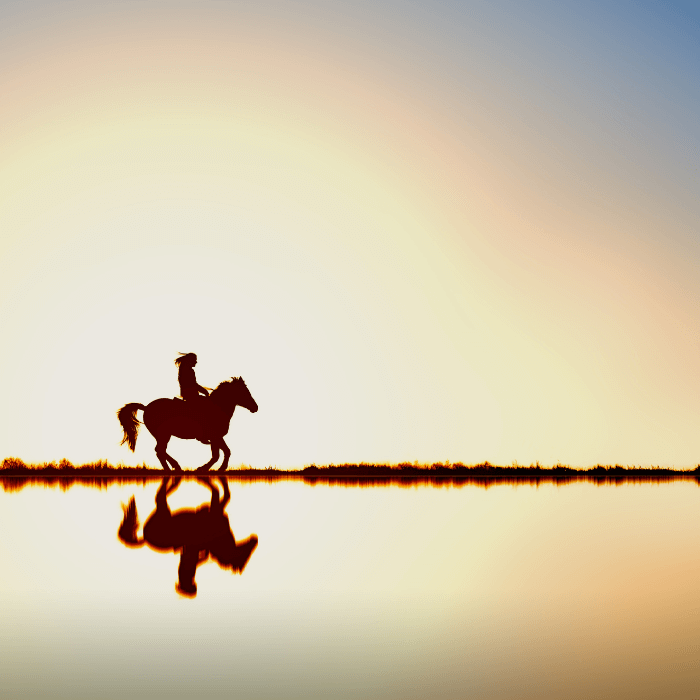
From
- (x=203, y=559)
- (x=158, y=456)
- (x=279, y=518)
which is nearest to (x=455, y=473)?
(x=158, y=456)

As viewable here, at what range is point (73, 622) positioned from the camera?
5.66 meters

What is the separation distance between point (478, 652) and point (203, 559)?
3.70 meters

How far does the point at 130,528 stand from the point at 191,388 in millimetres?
12862

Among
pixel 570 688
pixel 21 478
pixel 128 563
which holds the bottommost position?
pixel 570 688

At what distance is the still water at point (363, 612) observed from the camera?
439 centimetres

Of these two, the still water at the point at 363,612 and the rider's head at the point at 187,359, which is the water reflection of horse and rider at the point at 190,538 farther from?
the rider's head at the point at 187,359

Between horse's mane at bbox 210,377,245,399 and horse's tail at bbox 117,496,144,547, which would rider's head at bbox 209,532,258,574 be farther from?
horse's mane at bbox 210,377,245,399

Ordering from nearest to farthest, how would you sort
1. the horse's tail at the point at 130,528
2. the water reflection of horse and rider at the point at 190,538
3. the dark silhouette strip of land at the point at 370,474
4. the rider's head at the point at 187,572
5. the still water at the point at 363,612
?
the still water at the point at 363,612 < the rider's head at the point at 187,572 < the water reflection of horse and rider at the point at 190,538 < the horse's tail at the point at 130,528 < the dark silhouette strip of land at the point at 370,474

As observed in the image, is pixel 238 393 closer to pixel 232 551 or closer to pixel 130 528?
pixel 130 528

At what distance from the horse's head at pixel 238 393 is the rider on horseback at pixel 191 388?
0.53 m

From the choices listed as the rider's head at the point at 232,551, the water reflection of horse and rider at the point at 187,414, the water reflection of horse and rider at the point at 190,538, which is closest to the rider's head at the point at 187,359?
the water reflection of horse and rider at the point at 187,414

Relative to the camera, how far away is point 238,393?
23750 millimetres

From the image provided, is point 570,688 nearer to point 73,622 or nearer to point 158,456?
point 73,622

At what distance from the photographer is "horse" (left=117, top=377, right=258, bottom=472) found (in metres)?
23.0
